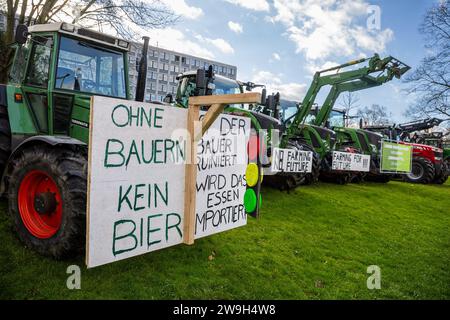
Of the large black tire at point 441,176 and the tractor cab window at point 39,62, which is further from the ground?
the tractor cab window at point 39,62

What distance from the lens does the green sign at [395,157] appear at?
10.8 metres

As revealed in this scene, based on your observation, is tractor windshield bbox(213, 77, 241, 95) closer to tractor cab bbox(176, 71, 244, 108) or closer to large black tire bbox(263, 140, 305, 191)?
tractor cab bbox(176, 71, 244, 108)

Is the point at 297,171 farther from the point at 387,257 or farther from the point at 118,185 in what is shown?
the point at 118,185

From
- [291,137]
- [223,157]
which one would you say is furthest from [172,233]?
[291,137]

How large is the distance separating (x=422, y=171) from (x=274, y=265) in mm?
12626

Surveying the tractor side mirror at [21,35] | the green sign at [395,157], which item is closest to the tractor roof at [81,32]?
the tractor side mirror at [21,35]

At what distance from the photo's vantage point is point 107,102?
7.63 ft

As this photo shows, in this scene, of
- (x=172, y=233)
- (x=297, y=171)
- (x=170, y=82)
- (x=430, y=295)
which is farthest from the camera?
(x=170, y=82)

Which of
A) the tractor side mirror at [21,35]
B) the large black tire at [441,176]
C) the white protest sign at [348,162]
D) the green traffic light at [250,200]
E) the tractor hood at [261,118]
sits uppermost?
the tractor side mirror at [21,35]

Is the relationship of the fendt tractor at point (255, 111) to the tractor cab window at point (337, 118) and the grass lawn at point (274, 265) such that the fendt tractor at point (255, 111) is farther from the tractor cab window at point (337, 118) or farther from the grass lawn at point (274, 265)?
the tractor cab window at point (337, 118)

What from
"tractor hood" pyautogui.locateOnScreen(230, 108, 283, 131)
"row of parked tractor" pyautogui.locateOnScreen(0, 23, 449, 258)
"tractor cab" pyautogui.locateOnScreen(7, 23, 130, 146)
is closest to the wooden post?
"row of parked tractor" pyautogui.locateOnScreen(0, 23, 449, 258)

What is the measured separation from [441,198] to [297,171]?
225 inches

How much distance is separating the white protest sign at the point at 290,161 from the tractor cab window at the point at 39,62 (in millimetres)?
3937

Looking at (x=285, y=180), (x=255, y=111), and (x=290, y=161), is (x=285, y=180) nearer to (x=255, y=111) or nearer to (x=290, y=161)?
(x=290, y=161)
